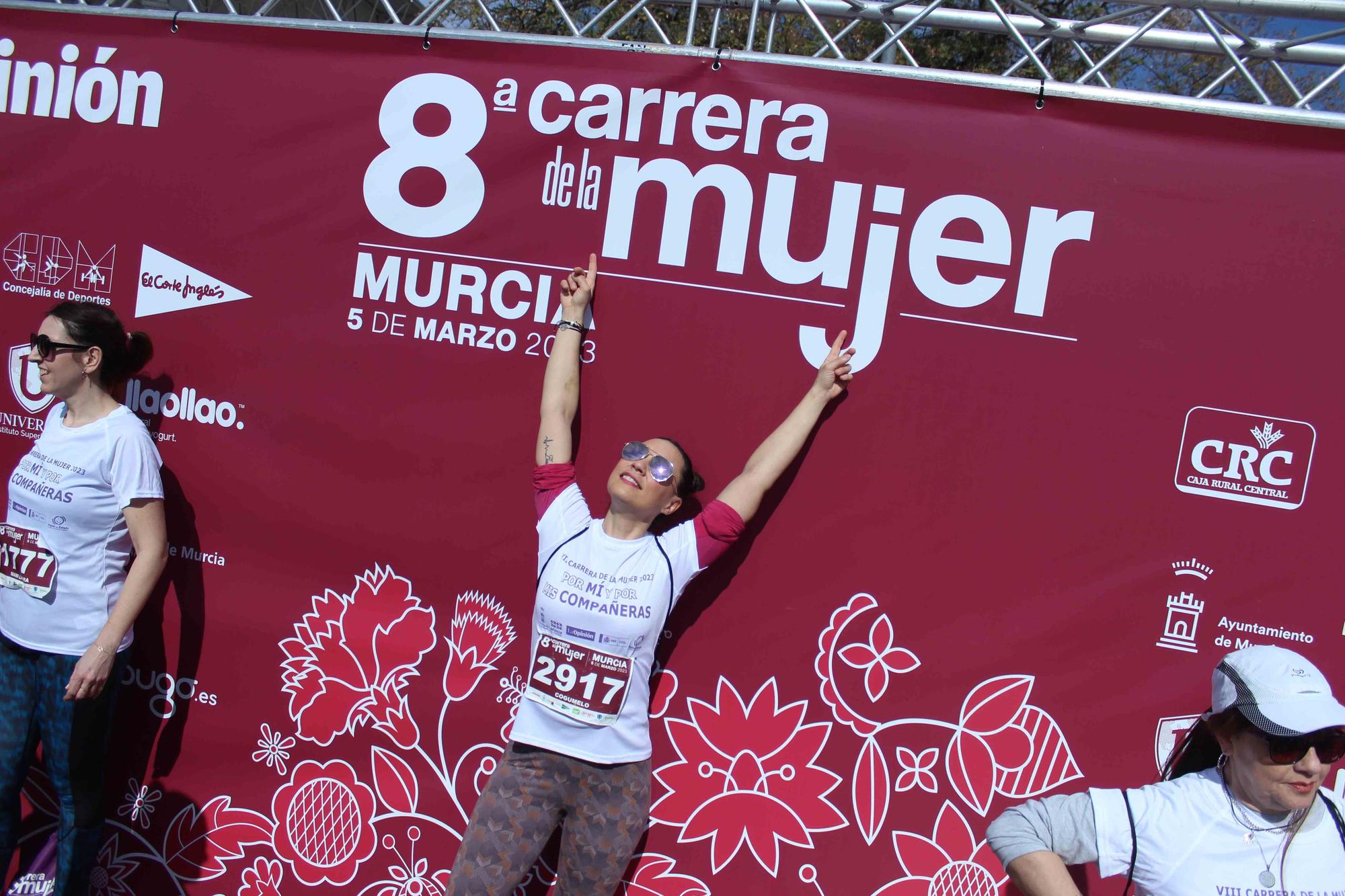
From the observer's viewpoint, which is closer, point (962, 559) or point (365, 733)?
point (962, 559)

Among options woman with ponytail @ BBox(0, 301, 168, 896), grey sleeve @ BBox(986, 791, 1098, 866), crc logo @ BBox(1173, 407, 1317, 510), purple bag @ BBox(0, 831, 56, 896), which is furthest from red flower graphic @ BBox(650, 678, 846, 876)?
purple bag @ BBox(0, 831, 56, 896)

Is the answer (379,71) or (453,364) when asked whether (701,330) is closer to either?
(453,364)

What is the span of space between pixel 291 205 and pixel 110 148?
706 millimetres

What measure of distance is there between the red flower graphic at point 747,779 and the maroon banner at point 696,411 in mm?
12

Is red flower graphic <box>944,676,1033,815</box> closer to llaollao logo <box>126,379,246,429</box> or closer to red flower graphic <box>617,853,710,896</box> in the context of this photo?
red flower graphic <box>617,853,710,896</box>

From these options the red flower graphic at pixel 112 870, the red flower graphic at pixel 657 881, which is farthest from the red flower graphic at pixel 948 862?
the red flower graphic at pixel 112 870

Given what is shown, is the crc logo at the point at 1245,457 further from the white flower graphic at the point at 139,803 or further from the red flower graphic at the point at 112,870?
the red flower graphic at the point at 112,870

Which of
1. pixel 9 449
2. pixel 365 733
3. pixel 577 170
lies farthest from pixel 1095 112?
pixel 9 449

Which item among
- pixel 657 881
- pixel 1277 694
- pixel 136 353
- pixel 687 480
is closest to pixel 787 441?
pixel 687 480

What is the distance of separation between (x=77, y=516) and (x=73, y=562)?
15cm

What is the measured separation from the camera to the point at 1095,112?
270cm

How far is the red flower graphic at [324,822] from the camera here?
10.2ft

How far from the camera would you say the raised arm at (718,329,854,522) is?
8.95 ft

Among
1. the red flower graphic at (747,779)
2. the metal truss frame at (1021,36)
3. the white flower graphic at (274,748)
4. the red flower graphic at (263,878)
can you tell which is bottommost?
the red flower graphic at (263,878)
